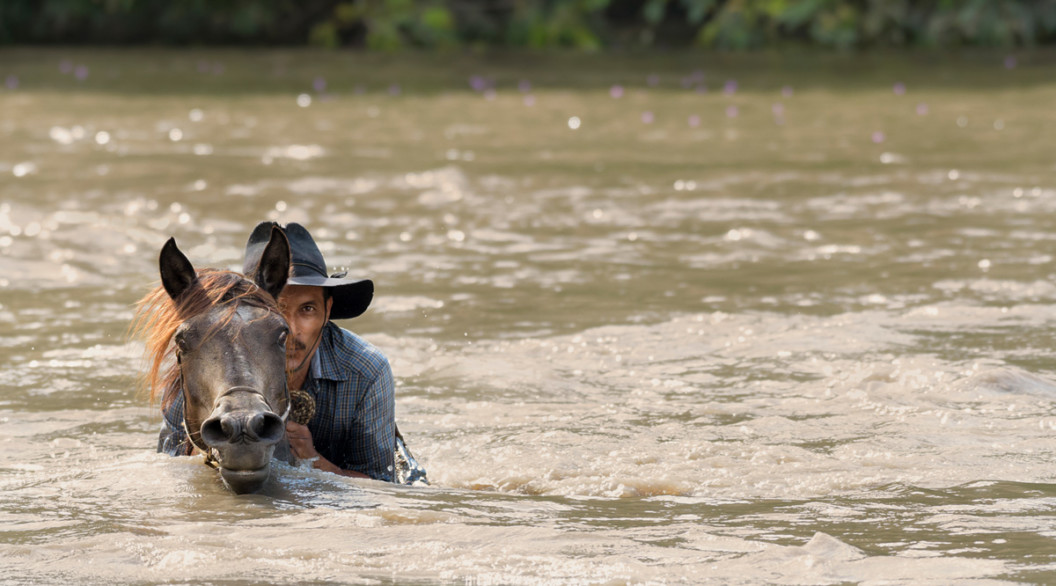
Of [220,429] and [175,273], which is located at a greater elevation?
[175,273]

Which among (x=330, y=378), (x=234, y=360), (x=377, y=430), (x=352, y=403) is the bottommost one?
(x=377, y=430)

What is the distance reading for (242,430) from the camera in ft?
14.6

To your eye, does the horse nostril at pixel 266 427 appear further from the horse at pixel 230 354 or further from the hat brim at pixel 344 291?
the hat brim at pixel 344 291

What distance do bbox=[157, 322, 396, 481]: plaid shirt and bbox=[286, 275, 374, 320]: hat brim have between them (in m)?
0.12

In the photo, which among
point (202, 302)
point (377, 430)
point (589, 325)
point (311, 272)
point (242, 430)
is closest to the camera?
point (242, 430)

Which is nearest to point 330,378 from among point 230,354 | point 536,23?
point 230,354

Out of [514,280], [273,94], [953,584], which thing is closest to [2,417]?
[514,280]

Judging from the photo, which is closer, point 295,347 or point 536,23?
Answer: point 295,347

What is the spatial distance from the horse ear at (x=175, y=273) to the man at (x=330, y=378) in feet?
1.29

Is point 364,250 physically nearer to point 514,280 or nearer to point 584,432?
point 514,280

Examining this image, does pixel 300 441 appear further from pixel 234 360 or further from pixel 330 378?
pixel 234 360

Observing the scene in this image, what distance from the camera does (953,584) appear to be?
4.47 meters

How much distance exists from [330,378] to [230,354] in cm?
107

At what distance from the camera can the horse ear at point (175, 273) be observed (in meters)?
4.83
